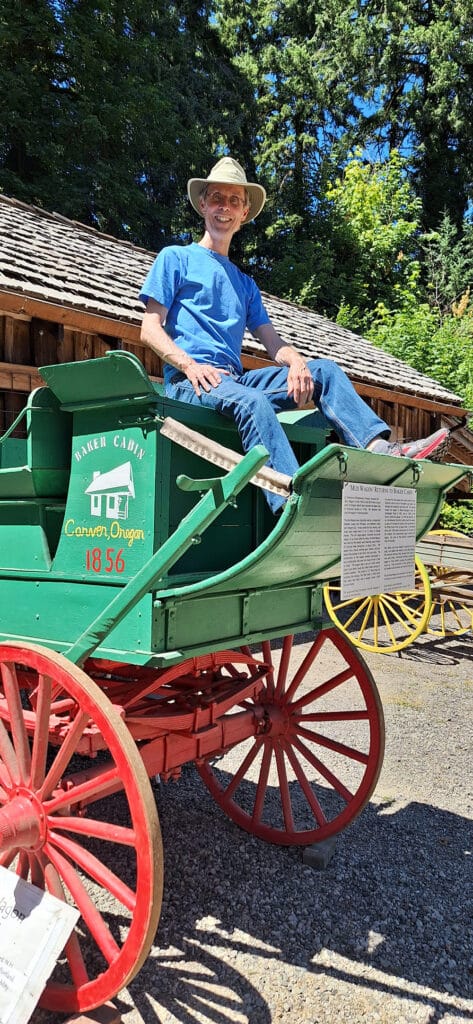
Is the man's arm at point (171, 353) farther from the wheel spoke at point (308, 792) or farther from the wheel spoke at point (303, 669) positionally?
the wheel spoke at point (308, 792)

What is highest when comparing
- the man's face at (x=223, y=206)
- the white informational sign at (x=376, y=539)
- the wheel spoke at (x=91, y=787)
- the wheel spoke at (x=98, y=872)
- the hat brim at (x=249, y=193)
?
the hat brim at (x=249, y=193)

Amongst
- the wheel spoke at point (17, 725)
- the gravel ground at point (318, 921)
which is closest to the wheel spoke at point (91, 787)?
the wheel spoke at point (17, 725)

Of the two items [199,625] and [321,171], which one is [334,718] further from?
[321,171]

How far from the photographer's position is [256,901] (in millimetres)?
2963

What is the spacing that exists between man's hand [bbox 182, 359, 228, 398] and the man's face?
2.38 feet

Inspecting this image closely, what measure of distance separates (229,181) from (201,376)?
84 centimetres

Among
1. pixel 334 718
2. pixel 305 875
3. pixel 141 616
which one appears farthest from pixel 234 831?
pixel 141 616

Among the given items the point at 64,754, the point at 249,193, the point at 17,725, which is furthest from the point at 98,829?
the point at 249,193

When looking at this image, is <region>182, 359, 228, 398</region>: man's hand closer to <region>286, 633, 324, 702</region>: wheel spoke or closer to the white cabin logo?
the white cabin logo

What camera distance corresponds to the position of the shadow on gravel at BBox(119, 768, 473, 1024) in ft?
7.93

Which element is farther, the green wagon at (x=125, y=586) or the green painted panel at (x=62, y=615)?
the green painted panel at (x=62, y=615)

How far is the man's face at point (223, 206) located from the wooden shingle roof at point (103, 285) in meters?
2.49

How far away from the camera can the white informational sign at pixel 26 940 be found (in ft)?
6.40

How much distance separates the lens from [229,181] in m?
2.66
